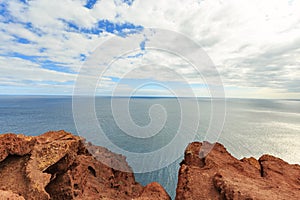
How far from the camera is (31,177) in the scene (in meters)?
10.9

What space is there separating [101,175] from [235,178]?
42.5ft

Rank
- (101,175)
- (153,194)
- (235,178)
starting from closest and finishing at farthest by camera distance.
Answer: (235,178) → (153,194) → (101,175)

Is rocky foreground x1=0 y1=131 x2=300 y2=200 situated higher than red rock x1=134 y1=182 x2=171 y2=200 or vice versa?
rocky foreground x1=0 y1=131 x2=300 y2=200

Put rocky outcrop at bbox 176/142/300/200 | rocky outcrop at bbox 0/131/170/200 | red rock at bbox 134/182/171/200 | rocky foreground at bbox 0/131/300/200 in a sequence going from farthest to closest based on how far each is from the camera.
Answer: red rock at bbox 134/182/171/200
rocky outcrop at bbox 0/131/170/200
rocky foreground at bbox 0/131/300/200
rocky outcrop at bbox 176/142/300/200

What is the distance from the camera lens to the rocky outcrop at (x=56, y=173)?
10.8 metres

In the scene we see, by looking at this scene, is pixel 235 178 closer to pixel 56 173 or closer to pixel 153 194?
pixel 153 194

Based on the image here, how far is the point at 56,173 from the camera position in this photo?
1409cm

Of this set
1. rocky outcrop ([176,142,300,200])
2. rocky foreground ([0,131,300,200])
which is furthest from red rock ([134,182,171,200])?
rocky outcrop ([176,142,300,200])

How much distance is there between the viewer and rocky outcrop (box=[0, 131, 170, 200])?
10758 mm

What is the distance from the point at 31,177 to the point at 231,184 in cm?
1332

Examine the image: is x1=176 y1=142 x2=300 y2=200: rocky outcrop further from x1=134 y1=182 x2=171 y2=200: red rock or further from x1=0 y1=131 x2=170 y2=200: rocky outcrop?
x1=0 y1=131 x2=170 y2=200: rocky outcrop

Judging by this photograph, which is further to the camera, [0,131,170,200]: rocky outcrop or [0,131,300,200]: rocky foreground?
[0,131,170,200]: rocky outcrop

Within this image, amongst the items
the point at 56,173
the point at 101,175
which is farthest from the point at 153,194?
the point at 56,173

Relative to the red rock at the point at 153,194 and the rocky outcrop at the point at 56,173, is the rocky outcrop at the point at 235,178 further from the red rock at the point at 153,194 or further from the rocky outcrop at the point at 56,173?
the rocky outcrop at the point at 56,173
